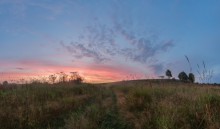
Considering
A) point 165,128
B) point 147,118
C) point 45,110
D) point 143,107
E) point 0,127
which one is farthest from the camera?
point 45,110

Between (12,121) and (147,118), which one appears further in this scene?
(12,121)

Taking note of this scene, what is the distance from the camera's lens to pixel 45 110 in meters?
11.9

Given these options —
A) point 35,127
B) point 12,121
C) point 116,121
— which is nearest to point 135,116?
point 116,121

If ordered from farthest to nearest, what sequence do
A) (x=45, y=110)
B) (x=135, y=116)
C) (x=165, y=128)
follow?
(x=45, y=110) < (x=135, y=116) < (x=165, y=128)

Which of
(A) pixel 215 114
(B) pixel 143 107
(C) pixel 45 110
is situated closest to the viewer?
(A) pixel 215 114

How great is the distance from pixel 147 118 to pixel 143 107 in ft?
5.30

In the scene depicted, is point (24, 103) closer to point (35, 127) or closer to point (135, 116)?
point (35, 127)

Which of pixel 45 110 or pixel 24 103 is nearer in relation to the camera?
pixel 45 110

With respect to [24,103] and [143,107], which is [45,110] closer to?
[24,103]

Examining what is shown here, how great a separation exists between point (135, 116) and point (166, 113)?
1.36m

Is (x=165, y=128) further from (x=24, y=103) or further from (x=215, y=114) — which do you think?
(x=24, y=103)

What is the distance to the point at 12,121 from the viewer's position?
10.6 metres

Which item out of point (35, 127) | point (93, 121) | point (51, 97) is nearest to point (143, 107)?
point (93, 121)

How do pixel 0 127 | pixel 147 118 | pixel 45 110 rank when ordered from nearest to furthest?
pixel 147 118, pixel 0 127, pixel 45 110
